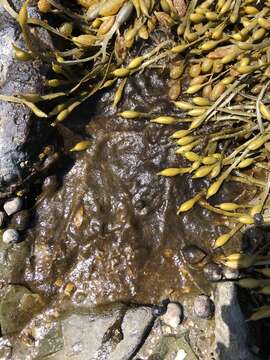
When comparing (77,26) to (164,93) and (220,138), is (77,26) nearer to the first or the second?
(164,93)

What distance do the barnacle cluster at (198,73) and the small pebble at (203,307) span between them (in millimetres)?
277

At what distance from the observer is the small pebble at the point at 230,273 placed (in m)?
3.15

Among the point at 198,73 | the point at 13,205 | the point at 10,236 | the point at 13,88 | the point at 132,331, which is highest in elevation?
the point at 13,88

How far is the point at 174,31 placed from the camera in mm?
3277

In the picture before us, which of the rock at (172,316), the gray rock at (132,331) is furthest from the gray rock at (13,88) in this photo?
the rock at (172,316)

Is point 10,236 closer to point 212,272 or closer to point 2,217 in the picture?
point 2,217

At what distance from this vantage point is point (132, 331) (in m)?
3.09

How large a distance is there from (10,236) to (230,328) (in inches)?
61.2

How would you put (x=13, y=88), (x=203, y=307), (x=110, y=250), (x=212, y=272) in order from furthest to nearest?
(x=110, y=250) → (x=212, y=272) → (x=203, y=307) → (x=13, y=88)

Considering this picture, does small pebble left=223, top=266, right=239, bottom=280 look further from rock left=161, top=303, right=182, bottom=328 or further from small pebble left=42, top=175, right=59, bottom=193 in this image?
small pebble left=42, top=175, right=59, bottom=193

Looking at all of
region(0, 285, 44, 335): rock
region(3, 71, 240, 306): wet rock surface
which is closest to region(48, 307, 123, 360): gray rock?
region(3, 71, 240, 306): wet rock surface

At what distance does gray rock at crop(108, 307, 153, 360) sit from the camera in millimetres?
3059

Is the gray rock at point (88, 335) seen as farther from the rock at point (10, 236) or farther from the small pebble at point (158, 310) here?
the rock at point (10, 236)

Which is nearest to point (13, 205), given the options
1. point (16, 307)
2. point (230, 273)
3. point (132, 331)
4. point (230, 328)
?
point (16, 307)
